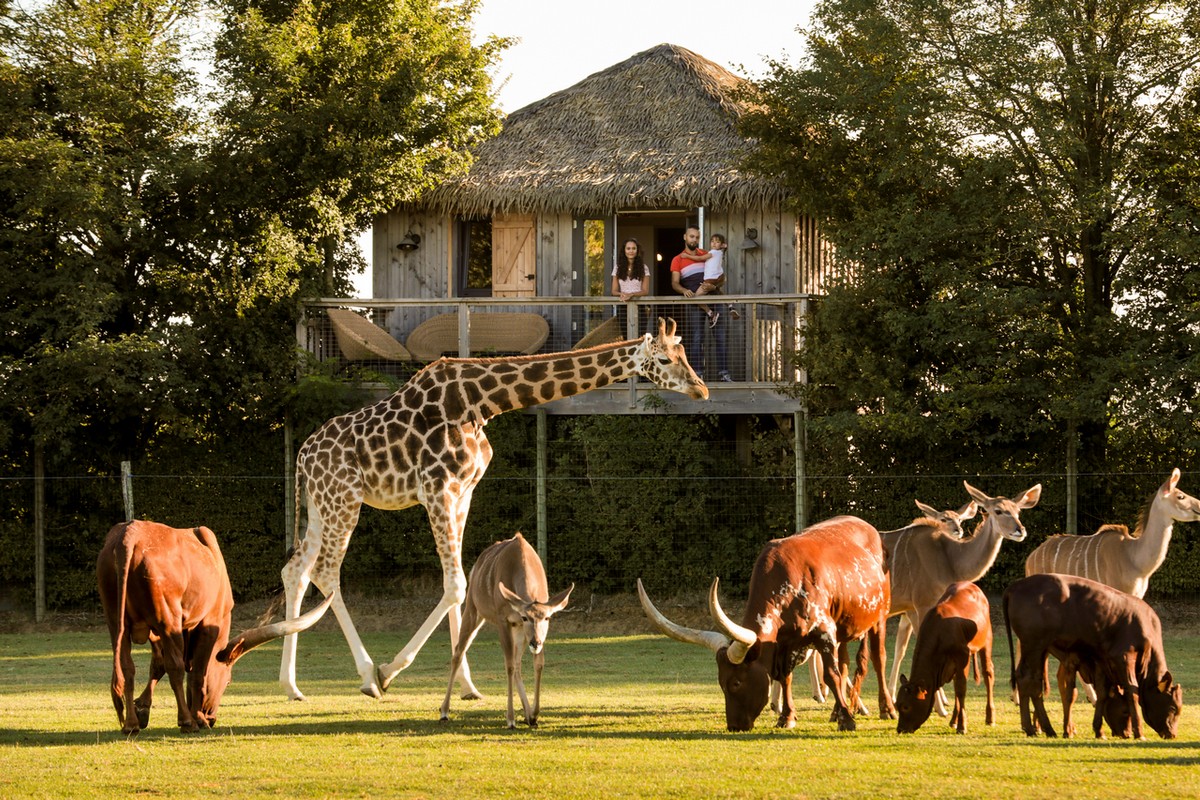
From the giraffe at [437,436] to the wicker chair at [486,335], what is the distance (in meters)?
7.30

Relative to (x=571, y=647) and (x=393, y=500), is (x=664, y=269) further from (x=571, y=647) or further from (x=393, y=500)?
(x=393, y=500)

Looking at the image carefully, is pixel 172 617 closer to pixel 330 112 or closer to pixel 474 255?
pixel 330 112

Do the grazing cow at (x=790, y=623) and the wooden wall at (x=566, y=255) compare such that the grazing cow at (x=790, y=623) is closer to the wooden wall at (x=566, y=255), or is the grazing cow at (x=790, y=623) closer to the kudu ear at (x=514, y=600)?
the kudu ear at (x=514, y=600)

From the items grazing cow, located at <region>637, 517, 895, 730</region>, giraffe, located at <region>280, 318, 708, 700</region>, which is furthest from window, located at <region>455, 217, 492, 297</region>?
grazing cow, located at <region>637, 517, 895, 730</region>

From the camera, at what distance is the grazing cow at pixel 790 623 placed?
10.9 meters

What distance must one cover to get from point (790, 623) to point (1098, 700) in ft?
7.23

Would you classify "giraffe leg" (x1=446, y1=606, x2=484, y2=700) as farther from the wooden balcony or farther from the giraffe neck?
→ the wooden balcony

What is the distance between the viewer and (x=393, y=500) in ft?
51.9

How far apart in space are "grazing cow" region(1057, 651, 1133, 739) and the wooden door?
15990 mm

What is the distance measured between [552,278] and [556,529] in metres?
4.72

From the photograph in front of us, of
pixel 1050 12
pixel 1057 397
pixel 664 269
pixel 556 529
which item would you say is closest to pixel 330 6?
pixel 664 269

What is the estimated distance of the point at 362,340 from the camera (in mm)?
23156

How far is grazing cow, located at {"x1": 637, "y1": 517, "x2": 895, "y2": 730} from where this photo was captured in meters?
10.9

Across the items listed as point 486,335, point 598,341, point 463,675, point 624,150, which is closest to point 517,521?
point 486,335
